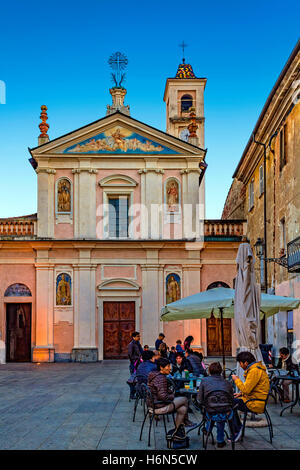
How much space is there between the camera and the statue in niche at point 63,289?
27969mm

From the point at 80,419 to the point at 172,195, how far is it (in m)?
18.0

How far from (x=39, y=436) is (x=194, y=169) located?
20.3 metres

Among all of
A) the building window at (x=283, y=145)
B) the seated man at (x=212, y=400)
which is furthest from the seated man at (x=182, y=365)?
the building window at (x=283, y=145)

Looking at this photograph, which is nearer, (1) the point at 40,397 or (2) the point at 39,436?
(2) the point at 39,436

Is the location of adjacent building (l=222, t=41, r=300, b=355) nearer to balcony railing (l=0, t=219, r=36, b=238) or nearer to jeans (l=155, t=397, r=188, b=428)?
jeans (l=155, t=397, r=188, b=428)

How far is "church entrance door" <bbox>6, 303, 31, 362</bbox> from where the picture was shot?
27.9m

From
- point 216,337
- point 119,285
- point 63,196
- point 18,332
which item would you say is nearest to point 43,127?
point 63,196

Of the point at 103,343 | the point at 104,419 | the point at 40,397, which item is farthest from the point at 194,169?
the point at 104,419

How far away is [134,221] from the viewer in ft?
93.1

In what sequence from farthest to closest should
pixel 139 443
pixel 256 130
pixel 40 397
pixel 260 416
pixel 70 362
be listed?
pixel 70 362
pixel 256 130
pixel 40 397
pixel 260 416
pixel 139 443

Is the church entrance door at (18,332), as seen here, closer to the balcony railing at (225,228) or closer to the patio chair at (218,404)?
the balcony railing at (225,228)

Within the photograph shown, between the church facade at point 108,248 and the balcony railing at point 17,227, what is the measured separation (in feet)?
0.15

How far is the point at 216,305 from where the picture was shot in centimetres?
1434
